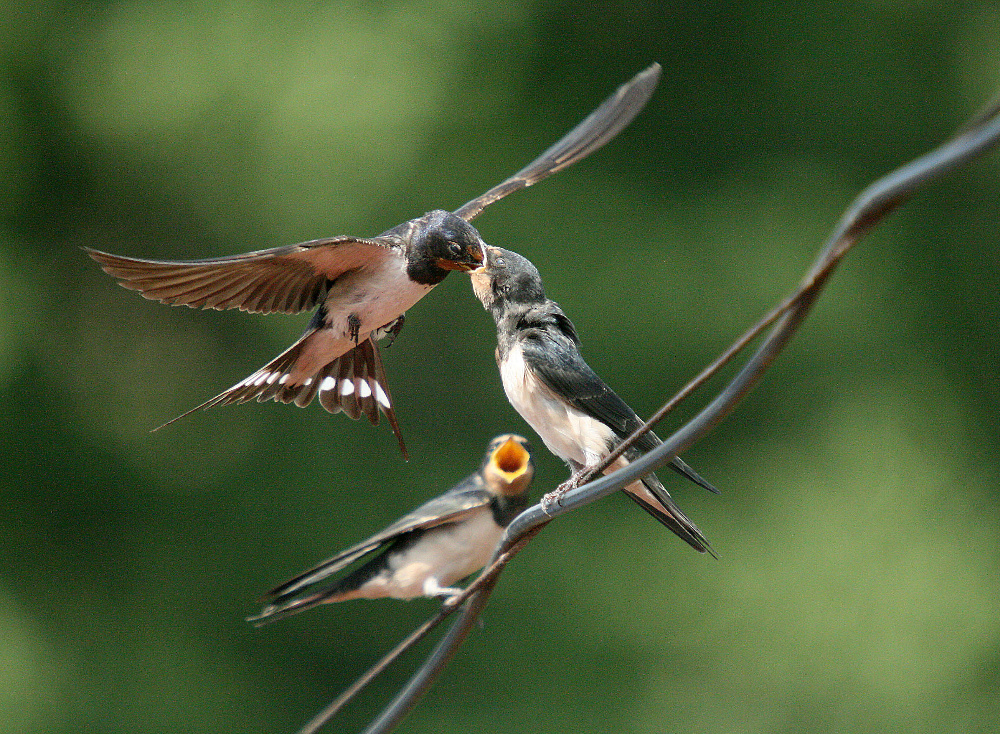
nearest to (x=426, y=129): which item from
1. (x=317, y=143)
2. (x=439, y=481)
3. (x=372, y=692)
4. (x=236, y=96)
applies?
(x=317, y=143)

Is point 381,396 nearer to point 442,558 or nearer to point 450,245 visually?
point 450,245

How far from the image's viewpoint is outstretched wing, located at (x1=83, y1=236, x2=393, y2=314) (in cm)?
203

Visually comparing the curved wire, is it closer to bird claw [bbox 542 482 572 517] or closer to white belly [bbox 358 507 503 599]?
bird claw [bbox 542 482 572 517]

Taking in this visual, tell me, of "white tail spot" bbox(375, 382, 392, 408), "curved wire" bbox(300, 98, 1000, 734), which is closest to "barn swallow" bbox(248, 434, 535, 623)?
"white tail spot" bbox(375, 382, 392, 408)

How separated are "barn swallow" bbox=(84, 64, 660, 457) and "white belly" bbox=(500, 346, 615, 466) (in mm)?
266

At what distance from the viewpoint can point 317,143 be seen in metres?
5.98

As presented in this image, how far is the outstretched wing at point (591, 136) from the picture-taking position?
9.53 ft

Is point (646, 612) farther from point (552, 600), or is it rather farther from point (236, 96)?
point (236, 96)

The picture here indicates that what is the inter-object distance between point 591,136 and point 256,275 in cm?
111

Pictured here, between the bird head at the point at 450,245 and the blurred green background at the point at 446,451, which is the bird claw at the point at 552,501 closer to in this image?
the bird head at the point at 450,245

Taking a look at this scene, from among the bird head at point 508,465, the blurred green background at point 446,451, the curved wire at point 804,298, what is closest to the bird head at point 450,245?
the curved wire at point 804,298

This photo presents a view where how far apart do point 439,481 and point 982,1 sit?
16.1 ft

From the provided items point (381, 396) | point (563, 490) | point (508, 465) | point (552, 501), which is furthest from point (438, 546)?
point (552, 501)

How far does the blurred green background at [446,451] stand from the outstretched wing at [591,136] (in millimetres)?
2844
